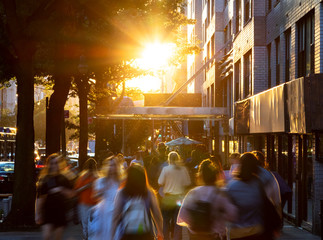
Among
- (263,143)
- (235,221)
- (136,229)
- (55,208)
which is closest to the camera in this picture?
(136,229)

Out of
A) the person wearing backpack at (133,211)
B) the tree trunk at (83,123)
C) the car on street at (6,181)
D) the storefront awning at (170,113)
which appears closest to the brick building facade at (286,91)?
the storefront awning at (170,113)

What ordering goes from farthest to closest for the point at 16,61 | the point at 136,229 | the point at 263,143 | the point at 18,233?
1. the point at 263,143
2. the point at 16,61
3. the point at 18,233
4. the point at 136,229

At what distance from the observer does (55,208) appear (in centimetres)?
989

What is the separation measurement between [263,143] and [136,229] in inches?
593

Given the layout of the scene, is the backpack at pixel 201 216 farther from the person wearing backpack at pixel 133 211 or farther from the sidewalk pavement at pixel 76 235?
the sidewalk pavement at pixel 76 235

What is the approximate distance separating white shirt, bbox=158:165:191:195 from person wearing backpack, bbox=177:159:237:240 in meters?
4.86

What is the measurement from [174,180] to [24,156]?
5.41 meters

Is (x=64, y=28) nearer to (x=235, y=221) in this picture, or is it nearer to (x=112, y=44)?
(x=112, y=44)

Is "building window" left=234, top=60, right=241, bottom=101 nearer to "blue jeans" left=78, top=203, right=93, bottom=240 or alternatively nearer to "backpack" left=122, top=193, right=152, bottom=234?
"blue jeans" left=78, top=203, right=93, bottom=240

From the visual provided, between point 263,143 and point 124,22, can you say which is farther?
point 124,22

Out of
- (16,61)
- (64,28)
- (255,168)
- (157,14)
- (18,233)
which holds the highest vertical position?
(157,14)

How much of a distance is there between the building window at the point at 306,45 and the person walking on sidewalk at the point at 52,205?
740cm

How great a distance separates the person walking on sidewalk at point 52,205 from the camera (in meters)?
9.85

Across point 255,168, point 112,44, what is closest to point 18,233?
point 255,168
